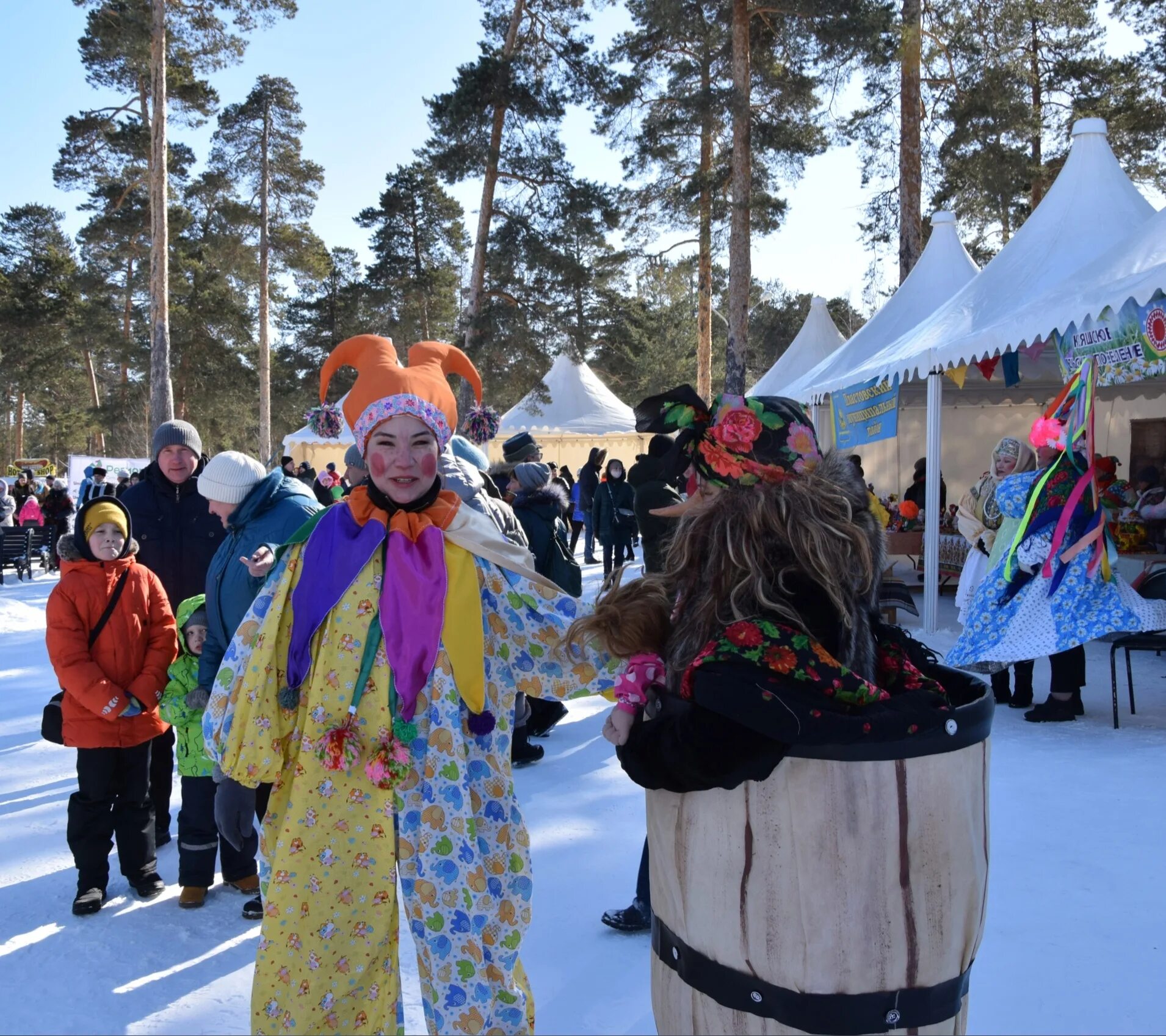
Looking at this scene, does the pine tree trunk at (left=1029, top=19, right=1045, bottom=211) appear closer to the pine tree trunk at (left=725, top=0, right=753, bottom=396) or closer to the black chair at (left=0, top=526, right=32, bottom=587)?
the pine tree trunk at (left=725, top=0, right=753, bottom=396)

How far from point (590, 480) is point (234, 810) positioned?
11626mm

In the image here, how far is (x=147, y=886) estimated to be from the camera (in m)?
3.39

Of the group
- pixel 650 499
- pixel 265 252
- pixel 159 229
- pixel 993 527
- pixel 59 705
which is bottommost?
pixel 59 705

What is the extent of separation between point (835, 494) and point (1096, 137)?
8320 mm

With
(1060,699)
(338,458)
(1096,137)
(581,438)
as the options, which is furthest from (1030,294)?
(338,458)

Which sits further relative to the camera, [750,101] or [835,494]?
[750,101]

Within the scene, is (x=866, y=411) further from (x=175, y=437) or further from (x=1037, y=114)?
(x=1037, y=114)

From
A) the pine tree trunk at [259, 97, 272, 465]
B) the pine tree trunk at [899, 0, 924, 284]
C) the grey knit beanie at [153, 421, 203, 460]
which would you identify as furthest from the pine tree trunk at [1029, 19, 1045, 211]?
the pine tree trunk at [259, 97, 272, 465]

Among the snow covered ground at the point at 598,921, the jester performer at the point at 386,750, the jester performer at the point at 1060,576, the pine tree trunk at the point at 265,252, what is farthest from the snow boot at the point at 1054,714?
the pine tree trunk at the point at 265,252

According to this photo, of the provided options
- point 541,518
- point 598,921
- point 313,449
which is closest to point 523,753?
point 541,518

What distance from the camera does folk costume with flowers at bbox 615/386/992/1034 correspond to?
4.31ft

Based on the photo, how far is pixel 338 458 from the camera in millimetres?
24047

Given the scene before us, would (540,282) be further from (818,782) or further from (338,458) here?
(818,782)

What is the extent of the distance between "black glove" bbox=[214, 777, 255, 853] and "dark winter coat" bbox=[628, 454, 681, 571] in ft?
6.03
